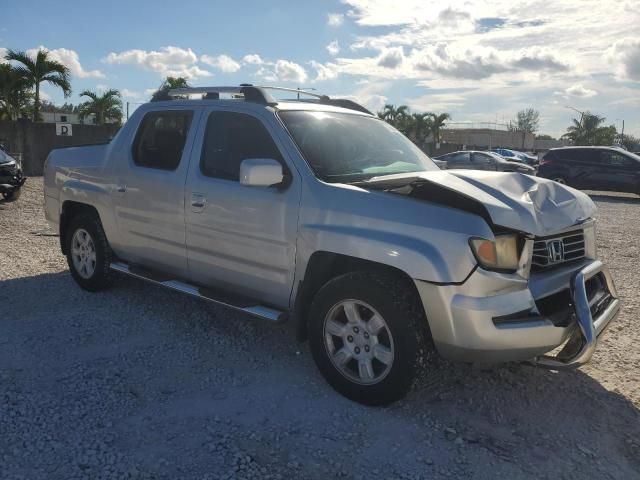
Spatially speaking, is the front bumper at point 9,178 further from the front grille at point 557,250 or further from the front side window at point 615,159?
the front side window at point 615,159

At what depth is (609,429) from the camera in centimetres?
336

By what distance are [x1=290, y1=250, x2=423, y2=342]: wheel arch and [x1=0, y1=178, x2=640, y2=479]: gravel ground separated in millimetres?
442

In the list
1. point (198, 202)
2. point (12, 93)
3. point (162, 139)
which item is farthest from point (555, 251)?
point (12, 93)

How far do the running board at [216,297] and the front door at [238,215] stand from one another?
8 centimetres

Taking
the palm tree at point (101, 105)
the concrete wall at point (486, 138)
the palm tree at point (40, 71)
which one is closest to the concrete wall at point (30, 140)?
the palm tree at point (40, 71)

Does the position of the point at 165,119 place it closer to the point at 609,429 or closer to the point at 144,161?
the point at 144,161

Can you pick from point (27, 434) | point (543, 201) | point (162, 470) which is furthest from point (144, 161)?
point (543, 201)

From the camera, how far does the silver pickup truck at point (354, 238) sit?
10.4 feet

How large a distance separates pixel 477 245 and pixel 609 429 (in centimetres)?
138

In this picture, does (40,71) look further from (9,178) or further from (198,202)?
(198,202)

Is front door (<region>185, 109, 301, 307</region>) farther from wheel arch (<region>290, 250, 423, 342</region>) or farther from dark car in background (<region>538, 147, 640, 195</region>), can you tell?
dark car in background (<region>538, 147, 640, 195</region>)

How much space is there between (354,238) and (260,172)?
741 millimetres

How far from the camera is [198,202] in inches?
172

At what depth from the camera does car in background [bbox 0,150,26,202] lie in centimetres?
1194
